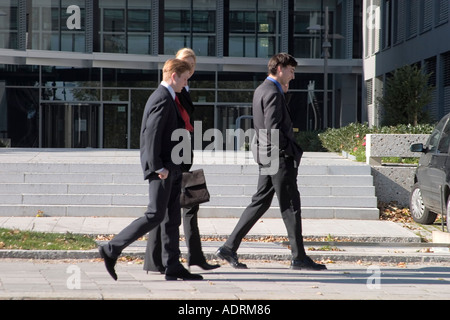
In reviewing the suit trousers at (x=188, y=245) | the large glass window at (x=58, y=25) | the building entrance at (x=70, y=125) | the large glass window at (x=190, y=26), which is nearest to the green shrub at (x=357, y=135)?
the suit trousers at (x=188, y=245)

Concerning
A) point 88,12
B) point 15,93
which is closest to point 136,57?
point 88,12

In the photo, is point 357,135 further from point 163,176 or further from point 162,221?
point 163,176

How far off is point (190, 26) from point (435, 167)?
26472mm

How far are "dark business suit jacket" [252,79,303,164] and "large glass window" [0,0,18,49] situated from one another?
28.9m

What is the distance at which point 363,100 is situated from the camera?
38.8m

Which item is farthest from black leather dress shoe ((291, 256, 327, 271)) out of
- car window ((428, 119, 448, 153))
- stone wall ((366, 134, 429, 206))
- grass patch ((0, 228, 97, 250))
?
stone wall ((366, 134, 429, 206))

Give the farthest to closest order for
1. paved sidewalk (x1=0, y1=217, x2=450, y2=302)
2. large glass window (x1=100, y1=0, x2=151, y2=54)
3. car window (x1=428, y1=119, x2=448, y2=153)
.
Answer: large glass window (x1=100, y1=0, x2=151, y2=54) < car window (x1=428, y1=119, x2=448, y2=153) < paved sidewalk (x1=0, y1=217, x2=450, y2=302)

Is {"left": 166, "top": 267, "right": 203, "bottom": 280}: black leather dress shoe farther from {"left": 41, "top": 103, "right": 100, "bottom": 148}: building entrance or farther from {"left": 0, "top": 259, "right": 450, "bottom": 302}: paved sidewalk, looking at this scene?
{"left": 41, "top": 103, "right": 100, "bottom": 148}: building entrance

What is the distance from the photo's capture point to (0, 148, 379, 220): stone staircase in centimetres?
1425

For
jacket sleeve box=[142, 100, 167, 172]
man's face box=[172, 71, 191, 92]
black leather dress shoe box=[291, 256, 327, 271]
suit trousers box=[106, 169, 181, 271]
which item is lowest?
black leather dress shoe box=[291, 256, 327, 271]

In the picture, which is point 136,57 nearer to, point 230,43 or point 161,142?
point 230,43

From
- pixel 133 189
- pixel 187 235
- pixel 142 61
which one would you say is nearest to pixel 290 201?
pixel 187 235

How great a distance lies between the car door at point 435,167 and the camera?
41.3 feet
